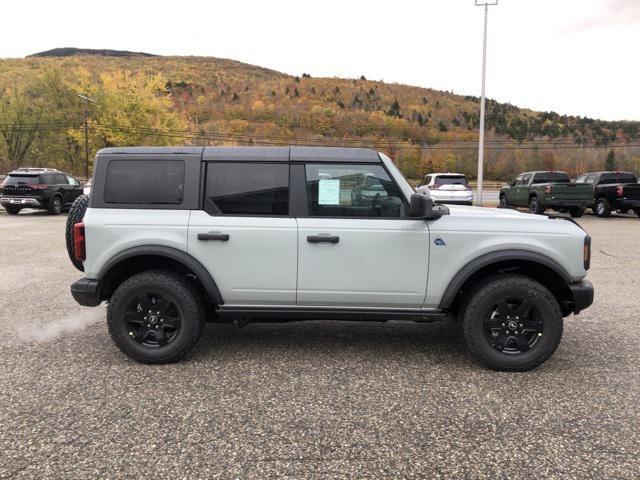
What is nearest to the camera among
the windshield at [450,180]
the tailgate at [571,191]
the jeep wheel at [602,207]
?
the tailgate at [571,191]

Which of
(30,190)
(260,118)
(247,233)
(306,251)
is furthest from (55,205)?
(260,118)

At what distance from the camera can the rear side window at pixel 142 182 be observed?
4.02 metres

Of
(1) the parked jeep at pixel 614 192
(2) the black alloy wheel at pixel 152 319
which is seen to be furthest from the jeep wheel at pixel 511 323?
(1) the parked jeep at pixel 614 192

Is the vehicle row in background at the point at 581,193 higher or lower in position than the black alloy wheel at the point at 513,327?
higher

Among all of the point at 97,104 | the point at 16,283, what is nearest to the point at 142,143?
the point at 97,104

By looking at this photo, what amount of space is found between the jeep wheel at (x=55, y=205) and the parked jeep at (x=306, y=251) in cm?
1682

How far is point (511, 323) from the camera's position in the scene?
3879mm

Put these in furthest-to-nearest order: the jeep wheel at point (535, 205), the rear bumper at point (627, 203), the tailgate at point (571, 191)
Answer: the jeep wheel at point (535, 205)
the rear bumper at point (627, 203)
the tailgate at point (571, 191)

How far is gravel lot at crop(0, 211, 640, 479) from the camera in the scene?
2652mm

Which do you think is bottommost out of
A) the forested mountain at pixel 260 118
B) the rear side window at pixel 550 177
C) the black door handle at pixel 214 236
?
the black door handle at pixel 214 236

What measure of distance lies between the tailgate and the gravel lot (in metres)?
13.6

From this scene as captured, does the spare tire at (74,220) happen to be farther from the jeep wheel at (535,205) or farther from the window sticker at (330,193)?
the jeep wheel at (535,205)

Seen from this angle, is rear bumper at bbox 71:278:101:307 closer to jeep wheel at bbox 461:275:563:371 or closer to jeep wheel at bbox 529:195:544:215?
jeep wheel at bbox 461:275:563:371

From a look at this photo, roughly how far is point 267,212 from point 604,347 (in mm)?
3362
